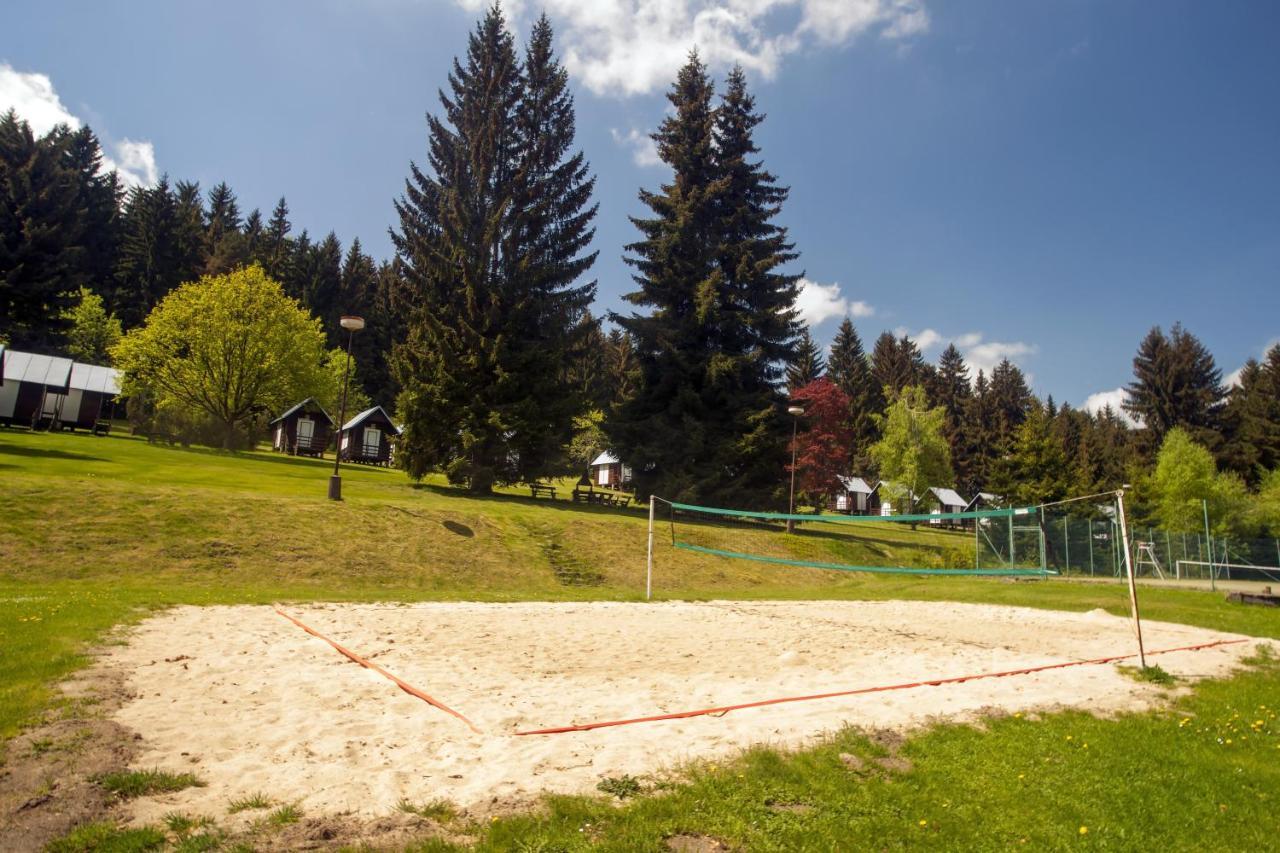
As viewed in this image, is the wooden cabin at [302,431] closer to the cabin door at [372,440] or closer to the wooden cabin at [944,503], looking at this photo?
the cabin door at [372,440]

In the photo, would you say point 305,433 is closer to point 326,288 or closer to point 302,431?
point 302,431

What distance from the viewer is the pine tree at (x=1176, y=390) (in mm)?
61438

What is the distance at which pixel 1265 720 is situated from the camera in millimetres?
5859

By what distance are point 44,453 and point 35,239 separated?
147 feet

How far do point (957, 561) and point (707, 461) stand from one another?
11987 mm

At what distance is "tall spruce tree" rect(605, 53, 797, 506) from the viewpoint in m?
32.0

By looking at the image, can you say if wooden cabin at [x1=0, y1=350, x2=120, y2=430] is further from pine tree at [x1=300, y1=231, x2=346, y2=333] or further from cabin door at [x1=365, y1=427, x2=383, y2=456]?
pine tree at [x1=300, y1=231, x2=346, y2=333]

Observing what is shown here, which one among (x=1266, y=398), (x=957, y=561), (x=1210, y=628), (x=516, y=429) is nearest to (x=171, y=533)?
(x=516, y=429)

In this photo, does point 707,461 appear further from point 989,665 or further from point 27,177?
point 27,177

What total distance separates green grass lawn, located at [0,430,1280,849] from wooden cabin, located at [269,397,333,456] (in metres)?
16.3

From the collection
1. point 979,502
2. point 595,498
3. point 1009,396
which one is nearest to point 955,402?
point 1009,396

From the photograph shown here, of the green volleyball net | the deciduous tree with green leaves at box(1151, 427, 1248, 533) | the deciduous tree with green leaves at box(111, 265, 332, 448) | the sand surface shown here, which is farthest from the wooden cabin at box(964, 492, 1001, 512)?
the deciduous tree with green leaves at box(111, 265, 332, 448)

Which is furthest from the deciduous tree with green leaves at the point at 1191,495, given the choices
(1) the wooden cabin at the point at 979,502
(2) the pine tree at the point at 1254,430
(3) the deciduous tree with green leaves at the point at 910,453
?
(1) the wooden cabin at the point at 979,502

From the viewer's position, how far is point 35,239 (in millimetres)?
53656
